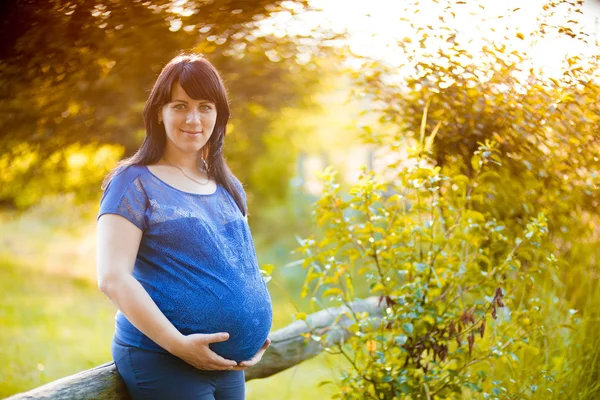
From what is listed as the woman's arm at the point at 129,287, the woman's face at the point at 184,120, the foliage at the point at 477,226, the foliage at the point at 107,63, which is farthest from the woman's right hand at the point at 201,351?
the foliage at the point at 107,63

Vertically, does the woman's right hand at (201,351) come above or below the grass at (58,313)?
above

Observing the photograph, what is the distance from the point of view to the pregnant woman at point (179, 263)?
166 centimetres

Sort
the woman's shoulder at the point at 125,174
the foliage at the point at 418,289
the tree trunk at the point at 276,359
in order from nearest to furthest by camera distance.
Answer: the woman's shoulder at the point at 125,174, the tree trunk at the point at 276,359, the foliage at the point at 418,289

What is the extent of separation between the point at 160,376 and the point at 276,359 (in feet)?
4.00

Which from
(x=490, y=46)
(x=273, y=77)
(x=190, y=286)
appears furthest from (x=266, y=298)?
(x=273, y=77)

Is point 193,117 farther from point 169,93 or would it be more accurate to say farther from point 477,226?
point 477,226

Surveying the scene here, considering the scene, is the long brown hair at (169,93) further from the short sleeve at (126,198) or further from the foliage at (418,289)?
the foliage at (418,289)

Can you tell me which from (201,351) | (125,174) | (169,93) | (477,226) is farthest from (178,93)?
(477,226)

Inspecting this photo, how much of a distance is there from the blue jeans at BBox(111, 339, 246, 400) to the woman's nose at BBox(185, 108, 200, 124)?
71cm

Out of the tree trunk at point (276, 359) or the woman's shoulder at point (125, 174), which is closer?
the woman's shoulder at point (125, 174)

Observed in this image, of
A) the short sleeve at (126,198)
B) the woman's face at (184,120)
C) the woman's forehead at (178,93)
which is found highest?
the woman's forehead at (178,93)

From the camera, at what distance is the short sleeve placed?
1.67 metres

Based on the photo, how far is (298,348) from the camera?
3020 mm

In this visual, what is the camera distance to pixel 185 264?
1.78m
